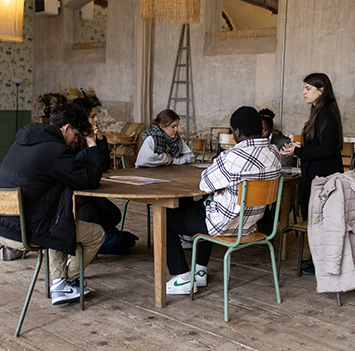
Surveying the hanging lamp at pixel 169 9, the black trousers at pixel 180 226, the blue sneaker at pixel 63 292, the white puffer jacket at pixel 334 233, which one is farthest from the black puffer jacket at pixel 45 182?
the hanging lamp at pixel 169 9

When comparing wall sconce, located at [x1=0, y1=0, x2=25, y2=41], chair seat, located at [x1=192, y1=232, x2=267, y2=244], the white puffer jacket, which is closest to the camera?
chair seat, located at [x1=192, y1=232, x2=267, y2=244]

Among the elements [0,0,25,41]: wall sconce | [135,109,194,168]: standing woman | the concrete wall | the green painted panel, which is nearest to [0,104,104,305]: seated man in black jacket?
[135,109,194,168]: standing woman

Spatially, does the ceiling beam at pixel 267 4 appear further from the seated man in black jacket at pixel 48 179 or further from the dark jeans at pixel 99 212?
the seated man in black jacket at pixel 48 179

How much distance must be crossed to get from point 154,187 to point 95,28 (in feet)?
35.1

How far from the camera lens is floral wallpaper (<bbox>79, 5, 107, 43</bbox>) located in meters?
13.2

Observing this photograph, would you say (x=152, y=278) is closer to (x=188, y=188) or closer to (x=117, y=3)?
(x=188, y=188)

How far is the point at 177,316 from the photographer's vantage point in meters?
3.36

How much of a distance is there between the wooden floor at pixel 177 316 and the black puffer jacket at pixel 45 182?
49 cm

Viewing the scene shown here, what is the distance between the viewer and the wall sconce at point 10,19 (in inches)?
215

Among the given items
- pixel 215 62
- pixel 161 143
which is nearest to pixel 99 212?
pixel 161 143

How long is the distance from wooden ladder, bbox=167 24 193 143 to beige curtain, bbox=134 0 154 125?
546 mm

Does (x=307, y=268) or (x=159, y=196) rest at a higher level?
(x=159, y=196)

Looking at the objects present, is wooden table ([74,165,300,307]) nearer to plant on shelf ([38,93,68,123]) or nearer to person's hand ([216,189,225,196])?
person's hand ([216,189,225,196])

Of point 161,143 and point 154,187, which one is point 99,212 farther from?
point 154,187
